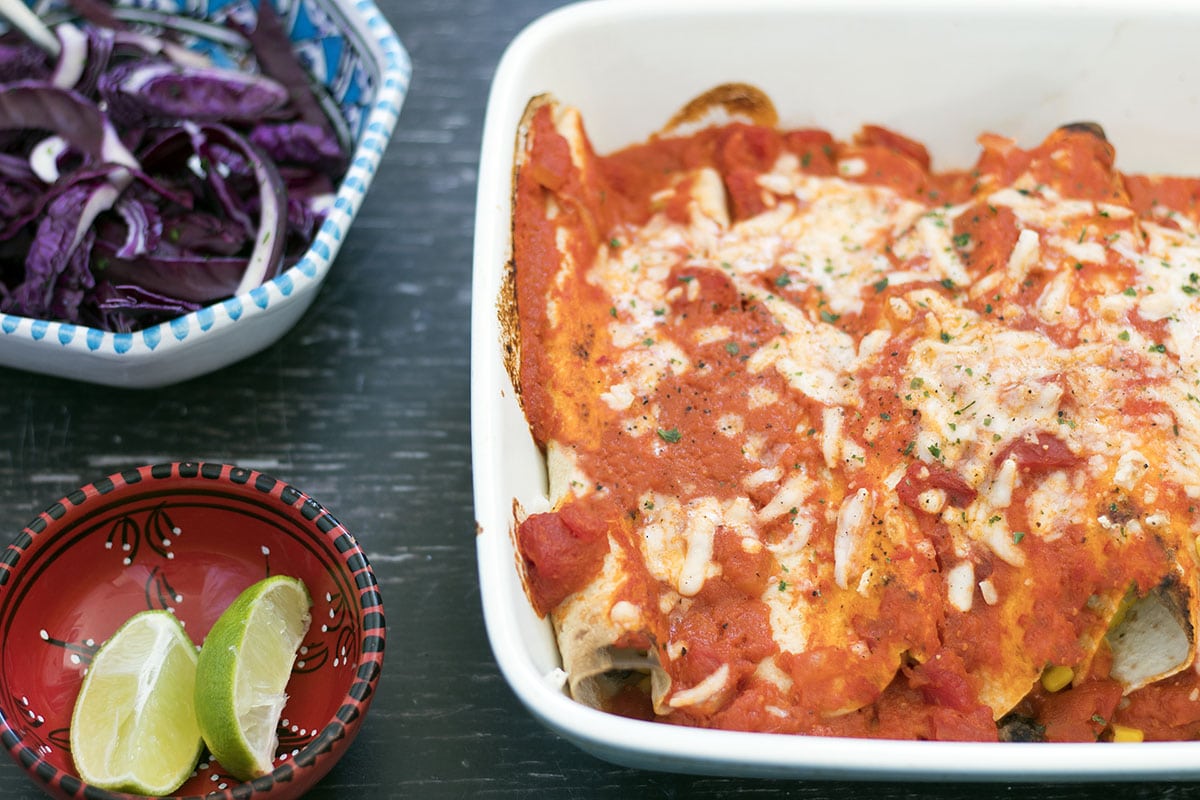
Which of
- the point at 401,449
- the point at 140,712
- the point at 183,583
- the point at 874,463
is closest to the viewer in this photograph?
the point at 140,712

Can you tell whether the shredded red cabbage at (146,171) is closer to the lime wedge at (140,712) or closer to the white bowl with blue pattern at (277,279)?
the white bowl with blue pattern at (277,279)

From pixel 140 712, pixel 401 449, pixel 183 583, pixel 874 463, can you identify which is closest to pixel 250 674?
pixel 140 712

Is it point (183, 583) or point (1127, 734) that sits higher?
point (1127, 734)

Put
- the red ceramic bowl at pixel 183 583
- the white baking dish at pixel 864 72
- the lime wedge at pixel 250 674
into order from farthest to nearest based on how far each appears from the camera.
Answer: the white baking dish at pixel 864 72
the red ceramic bowl at pixel 183 583
the lime wedge at pixel 250 674

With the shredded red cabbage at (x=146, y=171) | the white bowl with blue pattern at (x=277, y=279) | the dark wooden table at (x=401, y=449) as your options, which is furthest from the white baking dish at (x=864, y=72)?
the shredded red cabbage at (x=146, y=171)

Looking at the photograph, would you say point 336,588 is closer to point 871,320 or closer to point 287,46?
point 871,320

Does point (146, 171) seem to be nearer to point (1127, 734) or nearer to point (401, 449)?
point (401, 449)

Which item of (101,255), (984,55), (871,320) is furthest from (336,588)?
(984,55)

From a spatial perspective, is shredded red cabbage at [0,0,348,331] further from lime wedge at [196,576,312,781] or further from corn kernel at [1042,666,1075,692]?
corn kernel at [1042,666,1075,692]
